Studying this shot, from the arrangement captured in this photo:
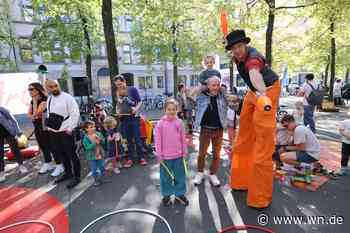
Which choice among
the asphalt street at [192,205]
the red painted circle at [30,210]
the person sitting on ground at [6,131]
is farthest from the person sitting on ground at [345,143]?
the person sitting on ground at [6,131]

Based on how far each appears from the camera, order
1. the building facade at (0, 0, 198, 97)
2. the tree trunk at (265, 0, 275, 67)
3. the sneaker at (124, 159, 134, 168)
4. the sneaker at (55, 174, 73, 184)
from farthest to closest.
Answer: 1. the building facade at (0, 0, 198, 97)
2. the tree trunk at (265, 0, 275, 67)
3. the sneaker at (124, 159, 134, 168)
4. the sneaker at (55, 174, 73, 184)

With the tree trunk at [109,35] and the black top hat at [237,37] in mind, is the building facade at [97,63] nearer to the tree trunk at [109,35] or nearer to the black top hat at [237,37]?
the tree trunk at [109,35]

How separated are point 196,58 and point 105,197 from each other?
13934 mm

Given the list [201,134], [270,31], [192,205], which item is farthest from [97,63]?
[192,205]

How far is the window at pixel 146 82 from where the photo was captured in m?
26.5

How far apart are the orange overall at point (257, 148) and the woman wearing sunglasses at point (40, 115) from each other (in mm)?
3287

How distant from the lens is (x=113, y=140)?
4.88 m

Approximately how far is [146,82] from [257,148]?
24586 mm

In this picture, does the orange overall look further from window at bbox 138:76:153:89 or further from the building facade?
window at bbox 138:76:153:89

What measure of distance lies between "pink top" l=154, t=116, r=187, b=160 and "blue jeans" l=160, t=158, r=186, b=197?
10 cm

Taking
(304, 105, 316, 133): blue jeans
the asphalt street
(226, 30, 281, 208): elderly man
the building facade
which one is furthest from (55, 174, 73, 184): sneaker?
the building facade

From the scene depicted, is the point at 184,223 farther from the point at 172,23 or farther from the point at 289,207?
the point at 172,23

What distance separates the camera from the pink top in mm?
3129

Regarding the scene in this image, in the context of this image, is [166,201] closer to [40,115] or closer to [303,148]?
[303,148]
